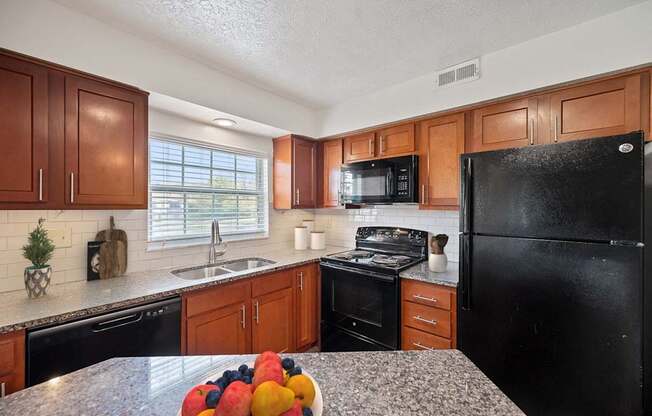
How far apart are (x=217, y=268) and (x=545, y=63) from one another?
2.84m

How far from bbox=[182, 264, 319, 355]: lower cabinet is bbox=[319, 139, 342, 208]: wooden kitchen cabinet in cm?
78

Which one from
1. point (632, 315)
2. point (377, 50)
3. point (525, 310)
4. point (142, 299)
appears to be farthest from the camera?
point (377, 50)

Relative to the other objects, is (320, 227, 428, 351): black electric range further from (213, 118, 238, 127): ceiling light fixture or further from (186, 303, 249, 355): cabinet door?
(213, 118, 238, 127): ceiling light fixture

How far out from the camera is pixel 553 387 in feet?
4.58

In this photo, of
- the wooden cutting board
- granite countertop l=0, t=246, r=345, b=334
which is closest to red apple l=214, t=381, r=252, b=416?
granite countertop l=0, t=246, r=345, b=334

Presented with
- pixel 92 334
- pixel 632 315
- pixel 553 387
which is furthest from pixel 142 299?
pixel 632 315

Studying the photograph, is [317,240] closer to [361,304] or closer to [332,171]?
[332,171]

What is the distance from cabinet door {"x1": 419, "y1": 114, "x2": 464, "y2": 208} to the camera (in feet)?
7.20

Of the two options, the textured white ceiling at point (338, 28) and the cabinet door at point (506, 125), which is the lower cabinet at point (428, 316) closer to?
the cabinet door at point (506, 125)

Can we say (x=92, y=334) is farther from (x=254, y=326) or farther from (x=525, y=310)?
(x=525, y=310)

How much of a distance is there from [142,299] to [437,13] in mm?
2298

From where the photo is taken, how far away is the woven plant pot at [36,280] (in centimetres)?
154

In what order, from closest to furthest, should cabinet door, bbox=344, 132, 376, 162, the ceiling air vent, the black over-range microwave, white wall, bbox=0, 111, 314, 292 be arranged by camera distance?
1. white wall, bbox=0, 111, 314, 292
2. the ceiling air vent
3. the black over-range microwave
4. cabinet door, bbox=344, 132, 376, 162

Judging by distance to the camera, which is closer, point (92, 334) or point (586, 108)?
point (92, 334)
